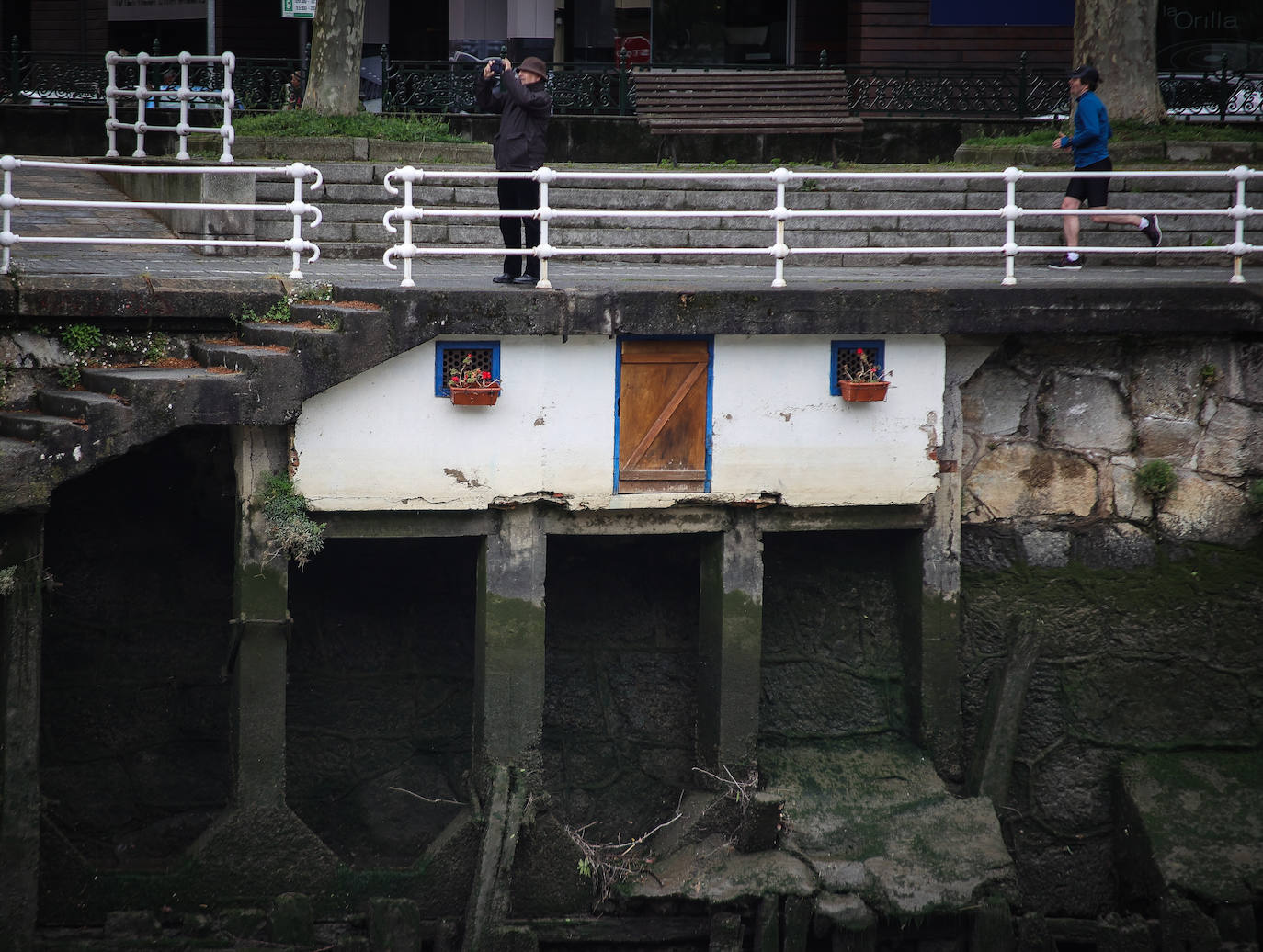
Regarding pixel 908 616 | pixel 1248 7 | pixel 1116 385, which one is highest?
pixel 1248 7

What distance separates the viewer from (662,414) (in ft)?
32.9

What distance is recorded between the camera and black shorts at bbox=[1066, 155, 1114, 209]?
457 inches

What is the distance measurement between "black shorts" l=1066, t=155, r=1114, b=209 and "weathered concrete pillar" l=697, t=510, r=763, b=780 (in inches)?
151

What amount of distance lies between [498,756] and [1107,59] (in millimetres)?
10261

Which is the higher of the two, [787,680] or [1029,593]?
[1029,593]

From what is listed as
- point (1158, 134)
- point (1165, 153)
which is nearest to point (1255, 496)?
point (1165, 153)

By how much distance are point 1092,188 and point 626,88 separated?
8679mm

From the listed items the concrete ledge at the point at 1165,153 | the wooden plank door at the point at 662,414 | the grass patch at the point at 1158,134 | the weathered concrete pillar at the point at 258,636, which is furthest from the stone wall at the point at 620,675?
the grass patch at the point at 1158,134

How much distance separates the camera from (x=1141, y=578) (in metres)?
10.9

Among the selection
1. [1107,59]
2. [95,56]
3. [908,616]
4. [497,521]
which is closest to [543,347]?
[497,521]

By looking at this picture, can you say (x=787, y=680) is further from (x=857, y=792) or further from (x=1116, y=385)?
(x=1116, y=385)

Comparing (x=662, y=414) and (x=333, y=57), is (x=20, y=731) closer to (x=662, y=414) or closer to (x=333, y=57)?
(x=662, y=414)

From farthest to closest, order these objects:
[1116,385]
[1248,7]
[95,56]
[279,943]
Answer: [1248,7]
[95,56]
[1116,385]
[279,943]

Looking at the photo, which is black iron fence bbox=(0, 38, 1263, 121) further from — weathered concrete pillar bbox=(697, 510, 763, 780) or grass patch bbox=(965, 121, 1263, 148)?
weathered concrete pillar bbox=(697, 510, 763, 780)
